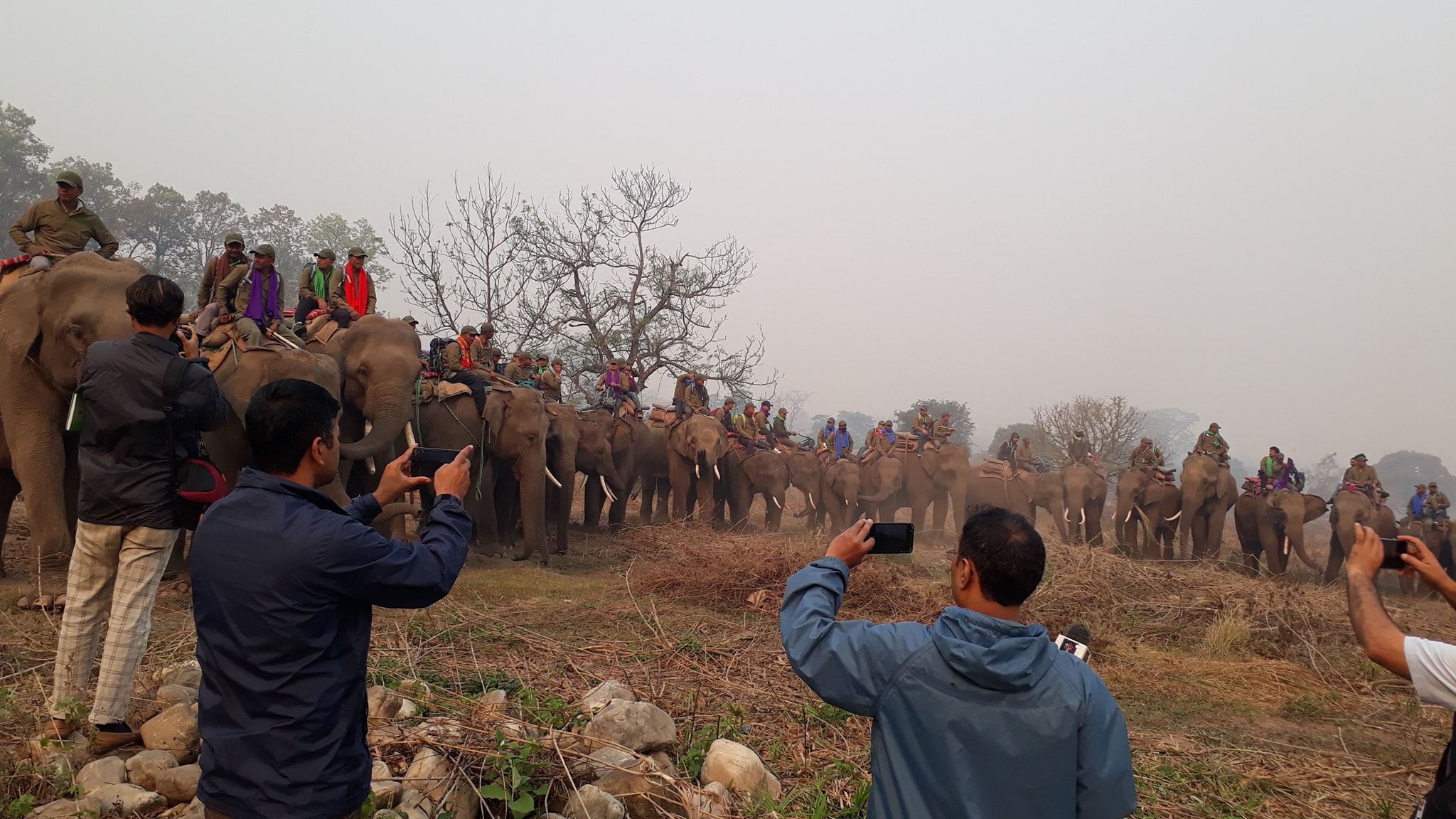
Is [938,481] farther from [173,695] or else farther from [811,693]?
[173,695]

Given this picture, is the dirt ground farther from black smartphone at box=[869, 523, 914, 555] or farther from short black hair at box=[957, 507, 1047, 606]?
black smartphone at box=[869, 523, 914, 555]

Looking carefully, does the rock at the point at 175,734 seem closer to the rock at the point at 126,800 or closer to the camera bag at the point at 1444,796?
the rock at the point at 126,800

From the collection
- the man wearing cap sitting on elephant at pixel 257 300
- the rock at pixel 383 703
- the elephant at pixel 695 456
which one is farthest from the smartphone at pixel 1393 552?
the elephant at pixel 695 456

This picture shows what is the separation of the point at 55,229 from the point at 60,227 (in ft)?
0.14

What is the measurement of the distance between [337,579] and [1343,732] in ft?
25.1

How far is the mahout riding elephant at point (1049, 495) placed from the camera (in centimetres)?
2373

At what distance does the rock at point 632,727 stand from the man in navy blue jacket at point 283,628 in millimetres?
1987

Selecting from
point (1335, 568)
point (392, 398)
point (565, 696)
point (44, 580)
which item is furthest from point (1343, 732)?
point (1335, 568)

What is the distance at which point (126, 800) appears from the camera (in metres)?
3.72

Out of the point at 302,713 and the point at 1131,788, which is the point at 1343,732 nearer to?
the point at 1131,788

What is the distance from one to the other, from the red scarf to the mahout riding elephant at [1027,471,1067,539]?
56.2ft

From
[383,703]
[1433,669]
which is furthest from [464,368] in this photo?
[1433,669]

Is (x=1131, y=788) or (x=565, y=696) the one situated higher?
(x=1131, y=788)

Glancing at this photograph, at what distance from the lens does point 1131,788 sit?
7.20 feet
